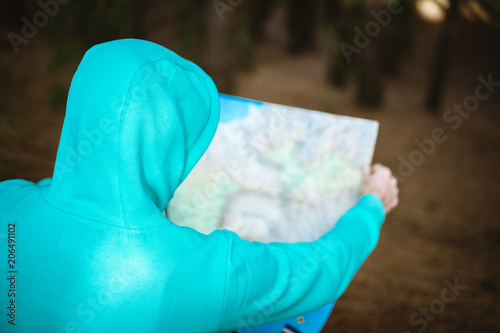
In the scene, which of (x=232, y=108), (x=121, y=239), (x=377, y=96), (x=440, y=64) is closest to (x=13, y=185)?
(x=121, y=239)

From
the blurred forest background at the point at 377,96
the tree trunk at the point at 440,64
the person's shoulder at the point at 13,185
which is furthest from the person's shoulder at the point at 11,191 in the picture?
the tree trunk at the point at 440,64

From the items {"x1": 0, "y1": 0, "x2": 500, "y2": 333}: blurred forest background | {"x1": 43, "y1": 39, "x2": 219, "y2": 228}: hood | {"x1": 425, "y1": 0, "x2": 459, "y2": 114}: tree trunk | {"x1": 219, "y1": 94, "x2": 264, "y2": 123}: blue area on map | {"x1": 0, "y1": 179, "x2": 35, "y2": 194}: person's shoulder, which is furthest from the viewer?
{"x1": 425, "y1": 0, "x2": 459, "y2": 114}: tree trunk

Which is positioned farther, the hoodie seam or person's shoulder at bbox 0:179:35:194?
person's shoulder at bbox 0:179:35:194

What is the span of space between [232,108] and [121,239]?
23.9 inches

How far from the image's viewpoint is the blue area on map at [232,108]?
1.18 metres

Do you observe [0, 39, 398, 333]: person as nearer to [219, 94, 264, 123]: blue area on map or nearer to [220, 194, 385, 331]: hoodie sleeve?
[220, 194, 385, 331]: hoodie sleeve

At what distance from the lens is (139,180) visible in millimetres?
685

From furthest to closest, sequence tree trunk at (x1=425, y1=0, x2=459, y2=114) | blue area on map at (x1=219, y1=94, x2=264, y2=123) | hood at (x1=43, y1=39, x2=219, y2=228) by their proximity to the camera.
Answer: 1. tree trunk at (x1=425, y1=0, x2=459, y2=114)
2. blue area on map at (x1=219, y1=94, x2=264, y2=123)
3. hood at (x1=43, y1=39, x2=219, y2=228)

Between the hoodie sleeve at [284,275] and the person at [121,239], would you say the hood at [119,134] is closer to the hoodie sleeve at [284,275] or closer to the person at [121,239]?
the person at [121,239]

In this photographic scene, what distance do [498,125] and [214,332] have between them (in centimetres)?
607

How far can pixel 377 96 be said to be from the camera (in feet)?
17.8

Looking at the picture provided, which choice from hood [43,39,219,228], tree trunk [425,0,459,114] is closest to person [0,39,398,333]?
hood [43,39,219,228]

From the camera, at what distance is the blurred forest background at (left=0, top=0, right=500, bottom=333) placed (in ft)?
8.30

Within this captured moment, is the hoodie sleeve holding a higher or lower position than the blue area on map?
lower
